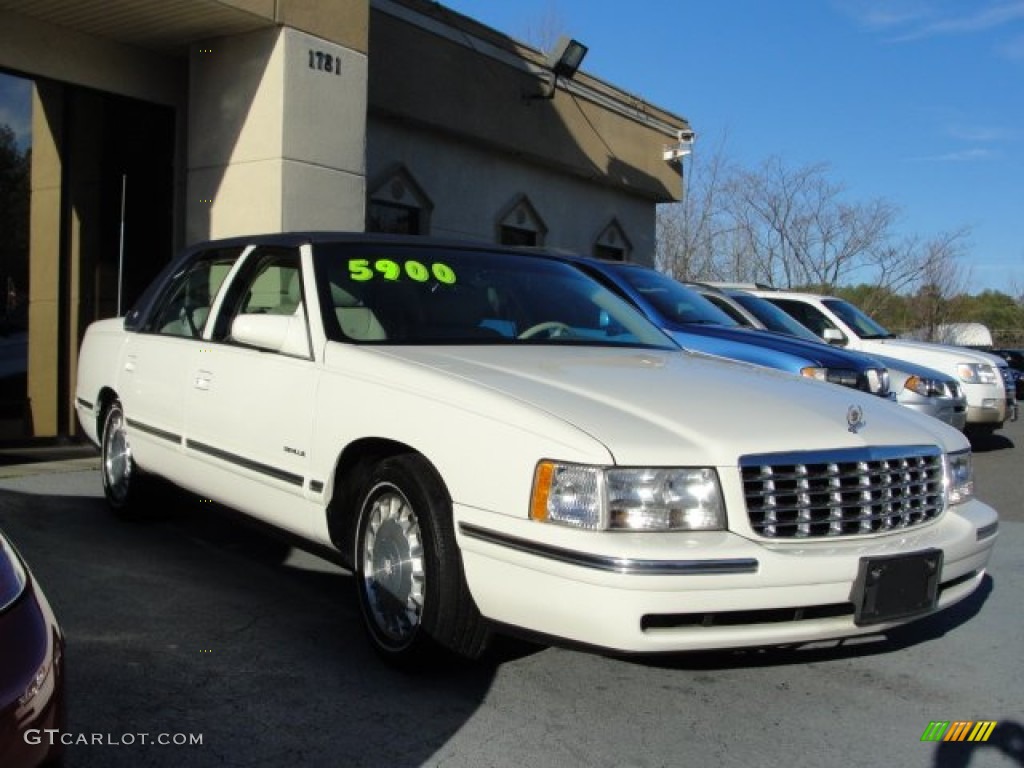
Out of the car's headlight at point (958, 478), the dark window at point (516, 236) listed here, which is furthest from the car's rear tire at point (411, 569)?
the dark window at point (516, 236)

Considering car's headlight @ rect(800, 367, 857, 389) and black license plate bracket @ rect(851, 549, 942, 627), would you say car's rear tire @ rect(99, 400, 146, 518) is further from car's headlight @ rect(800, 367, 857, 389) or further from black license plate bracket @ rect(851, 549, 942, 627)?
car's headlight @ rect(800, 367, 857, 389)

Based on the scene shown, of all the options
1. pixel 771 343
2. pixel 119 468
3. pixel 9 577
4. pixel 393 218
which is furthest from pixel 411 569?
pixel 393 218

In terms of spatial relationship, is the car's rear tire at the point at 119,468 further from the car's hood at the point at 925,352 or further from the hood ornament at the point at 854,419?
the car's hood at the point at 925,352

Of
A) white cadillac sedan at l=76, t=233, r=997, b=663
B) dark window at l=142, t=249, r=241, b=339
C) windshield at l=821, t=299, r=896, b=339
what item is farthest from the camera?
windshield at l=821, t=299, r=896, b=339

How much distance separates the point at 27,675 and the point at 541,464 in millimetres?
1575

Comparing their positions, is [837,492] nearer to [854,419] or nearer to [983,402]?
[854,419]

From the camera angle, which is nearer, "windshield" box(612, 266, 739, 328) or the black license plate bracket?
the black license plate bracket

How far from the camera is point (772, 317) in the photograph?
9891 millimetres

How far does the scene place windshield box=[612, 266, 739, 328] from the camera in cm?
798

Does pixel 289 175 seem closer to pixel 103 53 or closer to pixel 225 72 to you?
pixel 225 72

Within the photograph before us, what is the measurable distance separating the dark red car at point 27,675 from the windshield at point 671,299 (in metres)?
6.12

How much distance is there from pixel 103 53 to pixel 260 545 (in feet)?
18.9

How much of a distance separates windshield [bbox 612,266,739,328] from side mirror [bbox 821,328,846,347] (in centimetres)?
249

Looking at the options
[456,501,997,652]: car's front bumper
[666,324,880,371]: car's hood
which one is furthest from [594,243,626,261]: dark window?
[456,501,997,652]: car's front bumper
